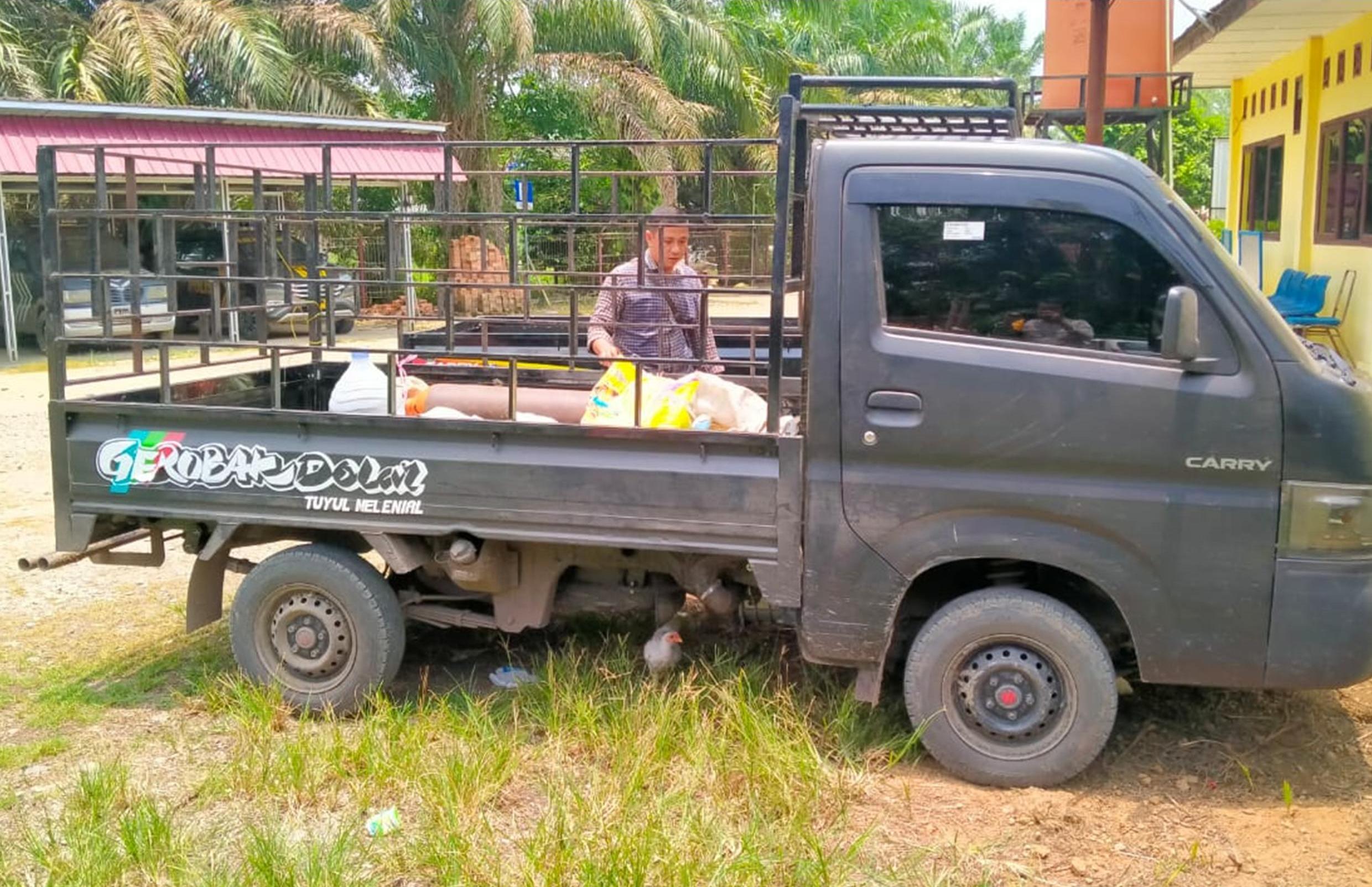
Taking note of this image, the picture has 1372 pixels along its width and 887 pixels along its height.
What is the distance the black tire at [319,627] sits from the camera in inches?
200

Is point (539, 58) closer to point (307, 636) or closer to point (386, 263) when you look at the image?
point (386, 263)

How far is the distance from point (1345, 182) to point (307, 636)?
11.8 m

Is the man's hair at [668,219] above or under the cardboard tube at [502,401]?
above

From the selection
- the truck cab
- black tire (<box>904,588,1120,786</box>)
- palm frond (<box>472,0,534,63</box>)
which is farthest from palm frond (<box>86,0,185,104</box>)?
black tire (<box>904,588,1120,786</box>)

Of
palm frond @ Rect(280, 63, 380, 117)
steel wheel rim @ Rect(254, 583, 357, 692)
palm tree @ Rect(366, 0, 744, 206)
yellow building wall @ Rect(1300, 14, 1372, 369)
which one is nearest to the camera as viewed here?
steel wheel rim @ Rect(254, 583, 357, 692)

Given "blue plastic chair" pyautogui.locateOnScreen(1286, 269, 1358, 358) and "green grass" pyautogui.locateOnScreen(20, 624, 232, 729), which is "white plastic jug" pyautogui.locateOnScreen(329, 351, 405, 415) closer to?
"green grass" pyautogui.locateOnScreen(20, 624, 232, 729)

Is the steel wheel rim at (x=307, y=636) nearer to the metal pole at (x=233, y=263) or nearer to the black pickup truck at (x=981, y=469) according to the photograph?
the black pickup truck at (x=981, y=469)

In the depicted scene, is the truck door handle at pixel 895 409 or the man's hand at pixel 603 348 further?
the man's hand at pixel 603 348

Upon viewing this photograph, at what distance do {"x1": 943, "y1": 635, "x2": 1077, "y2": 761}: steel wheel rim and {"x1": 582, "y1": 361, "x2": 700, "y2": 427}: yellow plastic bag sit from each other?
4.38 ft

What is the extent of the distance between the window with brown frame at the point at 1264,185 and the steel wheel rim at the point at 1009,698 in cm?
1312

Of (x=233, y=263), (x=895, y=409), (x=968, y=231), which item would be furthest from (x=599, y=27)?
(x=895, y=409)

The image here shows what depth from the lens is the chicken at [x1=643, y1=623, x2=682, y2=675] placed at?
197 inches

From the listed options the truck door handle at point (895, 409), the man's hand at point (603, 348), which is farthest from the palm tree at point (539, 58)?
the truck door handle at point (895, 409)

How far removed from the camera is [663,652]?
197 inches
